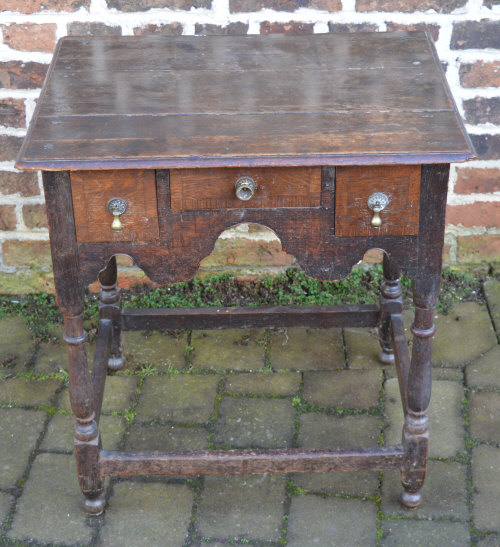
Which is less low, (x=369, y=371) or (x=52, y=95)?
(x=52, y=95)

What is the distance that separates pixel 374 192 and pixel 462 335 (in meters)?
1.32

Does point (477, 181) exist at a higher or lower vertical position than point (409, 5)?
lower

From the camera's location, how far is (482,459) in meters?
2.54

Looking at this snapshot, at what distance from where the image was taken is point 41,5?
2863 millimetres

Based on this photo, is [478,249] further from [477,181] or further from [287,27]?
[287,27]

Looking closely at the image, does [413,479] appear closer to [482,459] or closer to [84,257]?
[482,459]

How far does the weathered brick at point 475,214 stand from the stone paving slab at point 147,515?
5.00 feet

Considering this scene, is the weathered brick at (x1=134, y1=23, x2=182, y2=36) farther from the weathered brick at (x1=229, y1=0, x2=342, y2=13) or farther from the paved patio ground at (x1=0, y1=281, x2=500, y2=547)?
the paved patio ground at (x1=0, y1=281, x2=500, y2=547)

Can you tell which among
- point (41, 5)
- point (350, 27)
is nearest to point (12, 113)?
point (41, 5)

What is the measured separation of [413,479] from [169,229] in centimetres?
102

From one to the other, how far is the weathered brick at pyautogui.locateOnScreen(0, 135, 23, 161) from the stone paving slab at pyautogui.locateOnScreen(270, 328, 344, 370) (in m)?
1.20

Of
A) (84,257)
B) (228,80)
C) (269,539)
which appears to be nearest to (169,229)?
(84,257)

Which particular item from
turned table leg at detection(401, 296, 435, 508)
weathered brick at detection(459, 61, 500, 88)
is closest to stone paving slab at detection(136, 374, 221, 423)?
turned table leg at detection(401, 296, 435, 508)

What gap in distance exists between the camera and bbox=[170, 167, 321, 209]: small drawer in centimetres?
192
